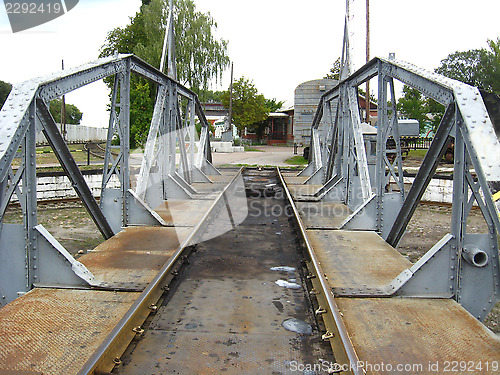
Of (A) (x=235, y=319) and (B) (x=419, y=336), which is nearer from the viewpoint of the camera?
(B) (x=419, y=336)

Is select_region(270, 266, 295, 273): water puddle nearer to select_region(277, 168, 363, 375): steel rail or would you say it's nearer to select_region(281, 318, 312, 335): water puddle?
select_region(277, 168, 363, 375): steel rail

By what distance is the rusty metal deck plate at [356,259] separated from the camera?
504cm

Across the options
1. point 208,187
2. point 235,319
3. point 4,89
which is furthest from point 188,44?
point 235,319

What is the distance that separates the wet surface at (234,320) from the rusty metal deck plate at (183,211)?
3.94ft

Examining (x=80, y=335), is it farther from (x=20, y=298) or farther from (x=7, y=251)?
(x=7, y=251)

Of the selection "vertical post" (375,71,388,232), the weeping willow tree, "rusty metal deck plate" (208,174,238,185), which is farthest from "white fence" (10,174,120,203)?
the weeping willow tree

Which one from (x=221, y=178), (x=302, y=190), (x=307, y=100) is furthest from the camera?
(x=307, y=100)

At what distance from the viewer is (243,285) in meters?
5.22

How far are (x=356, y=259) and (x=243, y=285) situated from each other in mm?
1702

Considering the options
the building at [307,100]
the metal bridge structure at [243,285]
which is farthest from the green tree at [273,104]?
the metal bridge structure at [243,285]

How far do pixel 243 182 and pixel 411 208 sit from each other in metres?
9.94

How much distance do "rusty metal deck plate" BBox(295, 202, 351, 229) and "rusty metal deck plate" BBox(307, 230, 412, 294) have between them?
1.80 ft

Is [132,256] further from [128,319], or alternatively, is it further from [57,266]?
[128,319]

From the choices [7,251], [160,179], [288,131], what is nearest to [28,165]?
[7,251]
